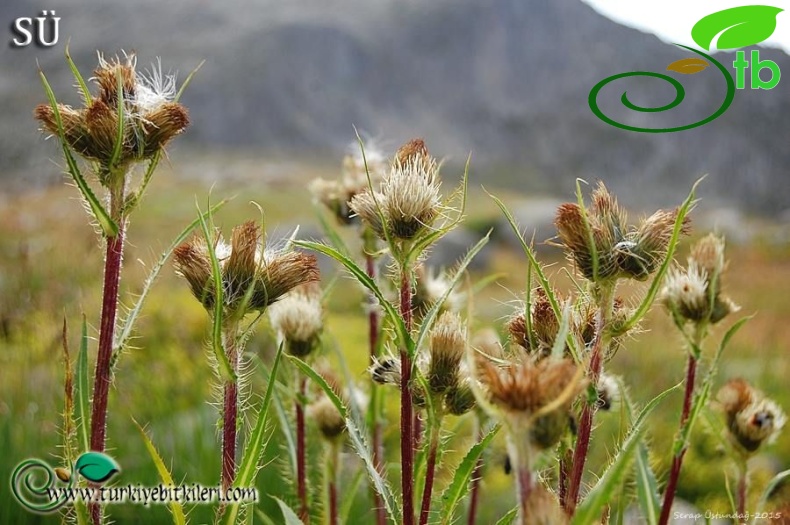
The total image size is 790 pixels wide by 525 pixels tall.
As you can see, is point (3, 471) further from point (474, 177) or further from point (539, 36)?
point (539, 36)

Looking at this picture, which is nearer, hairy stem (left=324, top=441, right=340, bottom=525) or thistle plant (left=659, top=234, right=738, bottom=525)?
thistle plant (left=659, top=234, right=738, bottom=525)

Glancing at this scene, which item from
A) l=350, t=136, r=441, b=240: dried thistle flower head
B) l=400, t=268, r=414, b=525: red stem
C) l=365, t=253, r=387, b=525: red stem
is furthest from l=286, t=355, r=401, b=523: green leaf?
l=365, t=253, r=387, b=525: red stem

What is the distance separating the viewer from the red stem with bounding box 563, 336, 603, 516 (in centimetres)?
80

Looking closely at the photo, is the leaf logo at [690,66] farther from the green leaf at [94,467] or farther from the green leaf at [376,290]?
the green leaf at [94,467]

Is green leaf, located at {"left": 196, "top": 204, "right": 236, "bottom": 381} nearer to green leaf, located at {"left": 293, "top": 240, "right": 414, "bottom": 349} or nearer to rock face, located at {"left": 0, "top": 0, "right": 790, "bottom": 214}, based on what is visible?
green leaf, located at {"left": 293, "top": 240, "right": 414, "bottom": 349}

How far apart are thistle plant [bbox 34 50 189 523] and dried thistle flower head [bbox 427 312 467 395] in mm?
385

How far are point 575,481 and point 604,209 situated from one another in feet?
1.11

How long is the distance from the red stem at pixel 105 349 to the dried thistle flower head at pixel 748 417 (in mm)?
968

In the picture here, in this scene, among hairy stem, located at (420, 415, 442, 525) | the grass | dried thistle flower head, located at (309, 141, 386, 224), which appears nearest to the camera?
hairy stem, located at (420, 415, 442, 525)

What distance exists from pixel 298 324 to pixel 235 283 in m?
0.41

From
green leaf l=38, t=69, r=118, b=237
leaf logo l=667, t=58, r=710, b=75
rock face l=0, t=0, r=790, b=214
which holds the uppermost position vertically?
rock face l=0, t=0, r=790, b=214

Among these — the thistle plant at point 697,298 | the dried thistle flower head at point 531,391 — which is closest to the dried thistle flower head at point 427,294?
the thistle plant at point 697,298

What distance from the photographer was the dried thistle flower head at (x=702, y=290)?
1.07 meters

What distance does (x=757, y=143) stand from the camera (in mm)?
57531
